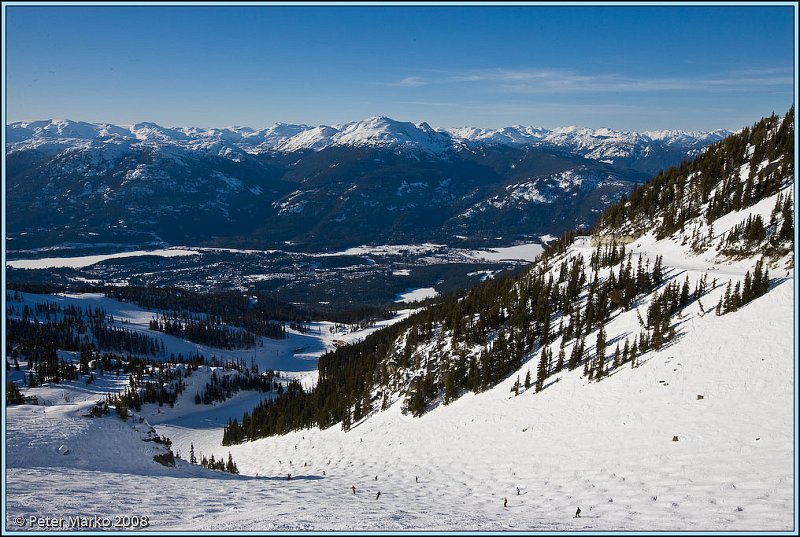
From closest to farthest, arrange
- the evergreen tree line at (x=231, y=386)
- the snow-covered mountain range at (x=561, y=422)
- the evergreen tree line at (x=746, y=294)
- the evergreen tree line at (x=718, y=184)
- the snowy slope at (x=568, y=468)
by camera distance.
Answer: the snowy slope at (x=568, y=468) < the snow-covered mountain range at (x=561, y=422) < the evergreen tree line at (x=746, y=294) < the evergreen tree line at (x=718, y=184) < the evergreen tree line at (x=231, y=386)

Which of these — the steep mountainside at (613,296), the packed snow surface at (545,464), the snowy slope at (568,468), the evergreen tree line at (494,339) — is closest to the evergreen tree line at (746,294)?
the steep mountainside at (613,296)

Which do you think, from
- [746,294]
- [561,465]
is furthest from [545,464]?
[746,294]

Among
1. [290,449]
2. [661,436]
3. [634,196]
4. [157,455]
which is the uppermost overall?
[634,196]

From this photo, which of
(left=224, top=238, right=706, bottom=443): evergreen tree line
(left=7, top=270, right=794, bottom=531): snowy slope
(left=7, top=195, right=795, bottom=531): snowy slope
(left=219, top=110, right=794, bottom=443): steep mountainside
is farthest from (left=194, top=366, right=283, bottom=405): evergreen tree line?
(left=7, top=270, right=794, bottom=531): snowy slope

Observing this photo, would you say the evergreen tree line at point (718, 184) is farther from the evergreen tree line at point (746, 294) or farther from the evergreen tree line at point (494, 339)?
the evergreen tree line at point (746, 294)

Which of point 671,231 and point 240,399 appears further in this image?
point 240,399

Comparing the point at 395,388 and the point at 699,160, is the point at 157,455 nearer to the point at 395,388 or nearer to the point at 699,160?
the point at 395,388

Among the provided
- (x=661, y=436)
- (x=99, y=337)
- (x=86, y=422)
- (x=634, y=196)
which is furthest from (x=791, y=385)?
(x=99, y=337)

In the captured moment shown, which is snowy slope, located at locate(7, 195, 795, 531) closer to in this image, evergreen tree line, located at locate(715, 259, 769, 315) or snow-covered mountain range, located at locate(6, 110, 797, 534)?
snow-covered mountain range, located at locate(6, 110, 797, 534)
